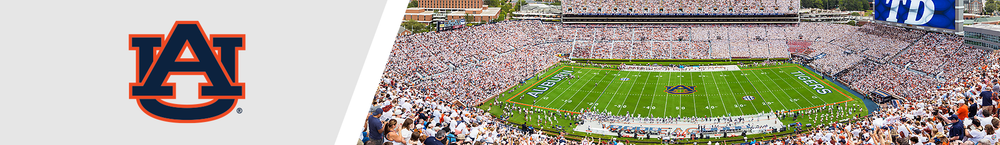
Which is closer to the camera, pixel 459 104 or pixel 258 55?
pixel 258 55

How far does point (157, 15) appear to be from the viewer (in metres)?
3.72

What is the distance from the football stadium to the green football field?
11 centimetres

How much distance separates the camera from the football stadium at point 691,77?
13.0 meters

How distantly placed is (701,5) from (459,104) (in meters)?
36.4

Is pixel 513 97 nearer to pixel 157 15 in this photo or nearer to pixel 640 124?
pixel 640 124

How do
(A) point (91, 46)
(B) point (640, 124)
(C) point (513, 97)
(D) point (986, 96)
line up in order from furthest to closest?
(C) point (513, 97) < (B) point (640, 124) < (D) point (986, 96) < (A) point (91, 46)

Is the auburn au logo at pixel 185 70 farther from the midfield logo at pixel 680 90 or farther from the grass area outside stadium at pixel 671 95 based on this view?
the midfield logo at pixel 680 90

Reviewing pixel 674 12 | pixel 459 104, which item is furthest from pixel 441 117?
pixel 674 12

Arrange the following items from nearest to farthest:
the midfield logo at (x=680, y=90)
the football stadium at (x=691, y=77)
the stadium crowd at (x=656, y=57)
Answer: the stadium crowd at (x=656, y=57) < the football stadium at (x=691, y=77) < the midfield logo at (x=680, y=90)

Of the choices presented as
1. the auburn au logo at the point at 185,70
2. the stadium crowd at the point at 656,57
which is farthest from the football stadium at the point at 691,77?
the auburn au logo at the point at 185,70

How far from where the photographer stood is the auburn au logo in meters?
3.65

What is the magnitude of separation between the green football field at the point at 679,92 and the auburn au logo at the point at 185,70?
2222 cm

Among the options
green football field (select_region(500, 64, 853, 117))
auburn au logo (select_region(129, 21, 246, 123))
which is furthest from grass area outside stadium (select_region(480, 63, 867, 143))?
auburn au logo (select_region(129, 21, 246, 123))

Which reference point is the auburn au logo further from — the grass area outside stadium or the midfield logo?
the midfield logo
